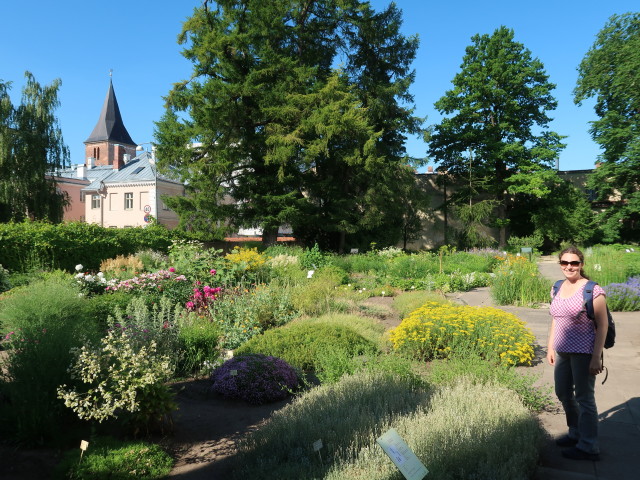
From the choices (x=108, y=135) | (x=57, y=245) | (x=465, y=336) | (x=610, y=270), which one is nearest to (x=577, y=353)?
(x=465, y=336)

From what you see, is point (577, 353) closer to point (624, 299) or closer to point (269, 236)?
point (624, 299)

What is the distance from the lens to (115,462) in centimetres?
294

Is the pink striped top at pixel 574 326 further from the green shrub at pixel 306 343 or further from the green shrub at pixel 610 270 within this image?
the green shrub at pixel 610 270

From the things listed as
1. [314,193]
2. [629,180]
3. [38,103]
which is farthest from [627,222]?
[38,103]

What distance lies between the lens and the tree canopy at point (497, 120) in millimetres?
27156

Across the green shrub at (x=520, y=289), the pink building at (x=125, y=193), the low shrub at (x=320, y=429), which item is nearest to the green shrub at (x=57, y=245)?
the low shrub at (x=320, y=429)

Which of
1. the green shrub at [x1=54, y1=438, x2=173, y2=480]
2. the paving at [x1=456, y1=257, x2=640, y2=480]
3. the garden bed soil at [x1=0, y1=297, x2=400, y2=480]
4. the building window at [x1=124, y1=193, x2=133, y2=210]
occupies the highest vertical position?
the building window at [x1=124, y1=193, x2=133, y2=210]

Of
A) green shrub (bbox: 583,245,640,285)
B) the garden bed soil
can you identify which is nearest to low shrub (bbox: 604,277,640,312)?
green shrub (bbox: 583,245,640,285)

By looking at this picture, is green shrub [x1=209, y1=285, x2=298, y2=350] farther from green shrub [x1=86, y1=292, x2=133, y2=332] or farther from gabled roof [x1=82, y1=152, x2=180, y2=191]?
gabled roof [x1=82, y1=152, x2=180, y2=191]

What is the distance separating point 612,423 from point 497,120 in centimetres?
2726

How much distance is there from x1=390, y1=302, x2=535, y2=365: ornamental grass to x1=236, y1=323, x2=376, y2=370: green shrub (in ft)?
1.61

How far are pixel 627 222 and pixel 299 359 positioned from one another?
30.5m

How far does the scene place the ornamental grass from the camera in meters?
5.02

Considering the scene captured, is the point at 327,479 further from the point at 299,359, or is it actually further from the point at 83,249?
the point at 83,249
